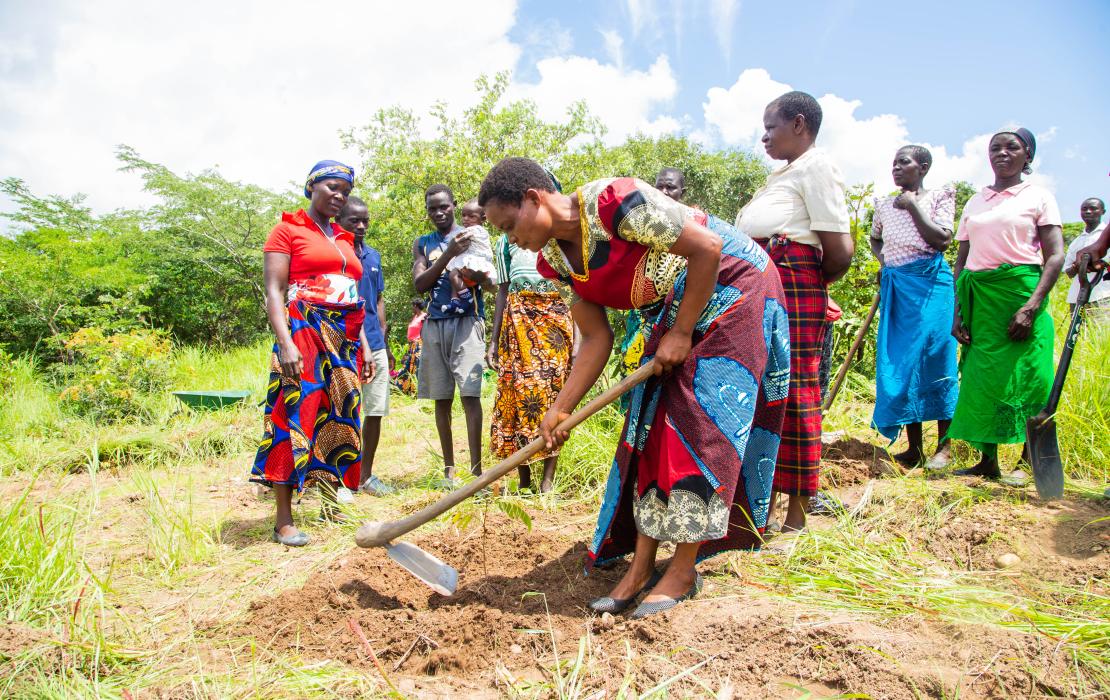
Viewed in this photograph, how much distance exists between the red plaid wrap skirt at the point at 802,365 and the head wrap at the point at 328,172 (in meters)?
2.20

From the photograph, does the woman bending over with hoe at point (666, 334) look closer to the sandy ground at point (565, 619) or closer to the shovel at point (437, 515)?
the shovel at point (437, 515)

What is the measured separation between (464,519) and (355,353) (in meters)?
1.53

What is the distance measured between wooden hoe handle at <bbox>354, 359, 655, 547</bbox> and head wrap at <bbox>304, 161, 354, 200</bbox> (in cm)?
186

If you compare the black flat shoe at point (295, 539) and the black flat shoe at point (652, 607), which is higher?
the black flat shoe at point (652, 607)

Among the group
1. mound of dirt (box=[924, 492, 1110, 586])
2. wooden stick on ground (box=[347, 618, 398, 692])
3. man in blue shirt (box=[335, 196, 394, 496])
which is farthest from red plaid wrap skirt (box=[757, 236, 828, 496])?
man in blue shirt (box=[335, 196, 394, 496])

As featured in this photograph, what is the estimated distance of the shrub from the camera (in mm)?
6445

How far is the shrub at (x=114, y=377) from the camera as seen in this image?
21.1 feet

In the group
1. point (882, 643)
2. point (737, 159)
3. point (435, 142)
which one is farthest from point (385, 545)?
point (737, 159)

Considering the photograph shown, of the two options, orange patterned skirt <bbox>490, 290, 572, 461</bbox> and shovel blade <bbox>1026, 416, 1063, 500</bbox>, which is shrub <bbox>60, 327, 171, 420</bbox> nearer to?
orange patterned skirt <bbox>490, 290, 572, 461</bbox>

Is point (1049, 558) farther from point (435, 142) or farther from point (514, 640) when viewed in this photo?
point (435, 142)

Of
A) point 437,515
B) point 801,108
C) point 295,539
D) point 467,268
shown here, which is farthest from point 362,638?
point 801,108

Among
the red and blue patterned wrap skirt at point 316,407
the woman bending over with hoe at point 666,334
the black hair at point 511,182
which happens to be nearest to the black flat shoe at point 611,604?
the woman bending over with hoe at point 666,334

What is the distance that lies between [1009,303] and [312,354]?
3756 mm

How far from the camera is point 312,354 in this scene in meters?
3.44
